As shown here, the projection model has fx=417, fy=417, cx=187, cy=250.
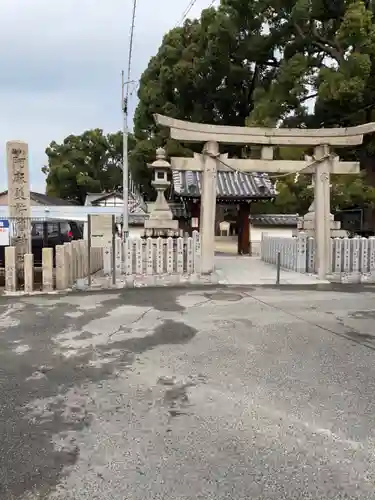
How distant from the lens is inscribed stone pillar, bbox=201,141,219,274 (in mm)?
12266

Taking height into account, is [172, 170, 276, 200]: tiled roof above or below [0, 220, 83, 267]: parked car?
above

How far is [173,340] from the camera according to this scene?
6082mm

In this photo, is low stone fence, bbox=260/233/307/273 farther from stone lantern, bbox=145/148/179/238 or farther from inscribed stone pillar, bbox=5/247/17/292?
inscribed stone pillar, bbox=5/247/17/292

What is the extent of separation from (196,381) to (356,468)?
1925 millimetres

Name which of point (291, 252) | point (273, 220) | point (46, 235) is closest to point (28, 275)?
point (46, 235)

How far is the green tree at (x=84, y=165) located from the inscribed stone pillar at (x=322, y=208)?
122 ft

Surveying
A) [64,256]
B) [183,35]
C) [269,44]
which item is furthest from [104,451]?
[183,35]

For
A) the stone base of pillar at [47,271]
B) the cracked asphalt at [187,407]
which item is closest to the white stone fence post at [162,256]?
the stone base of pillar at [47,271]

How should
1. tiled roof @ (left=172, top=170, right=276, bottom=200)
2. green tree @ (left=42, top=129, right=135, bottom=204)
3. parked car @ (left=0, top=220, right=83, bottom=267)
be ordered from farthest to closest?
green tree @ (left=42, top=129, right=135, bottom=204)
tiled roof @ (left=172, top=170, right=276, bottom=200)
parked car @ (left=0, top=220, right=83, bottom=267)

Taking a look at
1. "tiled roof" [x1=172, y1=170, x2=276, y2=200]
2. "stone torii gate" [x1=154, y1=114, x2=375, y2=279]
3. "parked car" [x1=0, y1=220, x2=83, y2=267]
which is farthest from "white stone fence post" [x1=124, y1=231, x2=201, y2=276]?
"tiled roof" [x1=172, y1=170, x2=276, y2=200]

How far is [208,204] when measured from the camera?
40.8 ft

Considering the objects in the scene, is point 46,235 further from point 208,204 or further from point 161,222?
point 208,204

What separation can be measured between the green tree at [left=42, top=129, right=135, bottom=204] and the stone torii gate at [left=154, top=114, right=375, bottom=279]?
36.3 metres

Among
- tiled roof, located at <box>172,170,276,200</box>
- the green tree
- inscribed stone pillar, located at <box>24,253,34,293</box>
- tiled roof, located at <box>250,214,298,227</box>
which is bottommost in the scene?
inscribed stone pillar, located at <box>24,253,34,293</box>
